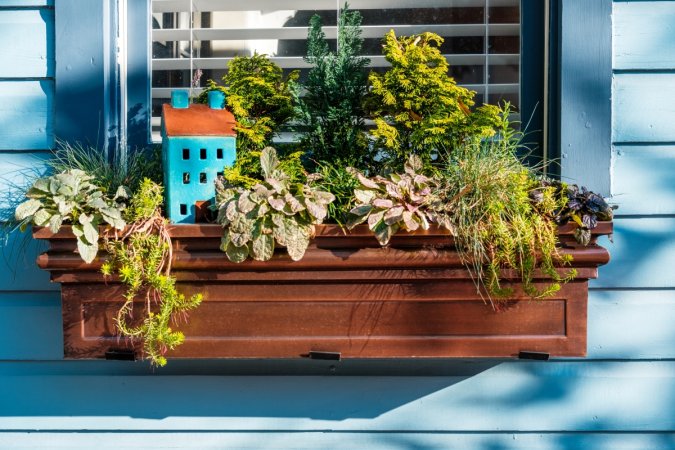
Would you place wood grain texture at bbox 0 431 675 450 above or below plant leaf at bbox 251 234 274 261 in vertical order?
below

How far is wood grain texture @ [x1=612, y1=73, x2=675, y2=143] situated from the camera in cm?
202

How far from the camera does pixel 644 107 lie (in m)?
2.03

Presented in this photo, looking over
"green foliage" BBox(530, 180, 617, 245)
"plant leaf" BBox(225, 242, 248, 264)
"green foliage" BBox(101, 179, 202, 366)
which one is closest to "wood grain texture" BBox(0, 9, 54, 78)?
"green foliage" BBox(101, 179, 202, 366)

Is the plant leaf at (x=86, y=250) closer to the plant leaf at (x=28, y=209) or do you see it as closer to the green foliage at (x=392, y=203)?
the plant leaf at (x=28, y=209)

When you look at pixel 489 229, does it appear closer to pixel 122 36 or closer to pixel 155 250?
pixel 155 250

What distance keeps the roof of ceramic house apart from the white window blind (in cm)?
40

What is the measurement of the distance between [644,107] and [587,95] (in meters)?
0.18

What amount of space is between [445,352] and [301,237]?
48 centimetres

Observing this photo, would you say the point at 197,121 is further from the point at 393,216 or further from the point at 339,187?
the point at 393,216

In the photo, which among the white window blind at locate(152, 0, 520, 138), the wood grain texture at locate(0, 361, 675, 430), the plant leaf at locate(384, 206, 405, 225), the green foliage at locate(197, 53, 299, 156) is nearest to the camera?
the plant leaf at locate(384, 206, 405, 225)

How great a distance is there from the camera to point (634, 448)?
2051mm

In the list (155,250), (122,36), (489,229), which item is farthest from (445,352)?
(122,36)

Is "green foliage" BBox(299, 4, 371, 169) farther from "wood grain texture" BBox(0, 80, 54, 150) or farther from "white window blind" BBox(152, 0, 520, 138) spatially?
"wood grain texture" BBox(0, 80, 54, 150)

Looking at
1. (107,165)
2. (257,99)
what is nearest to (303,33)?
(257,99)
